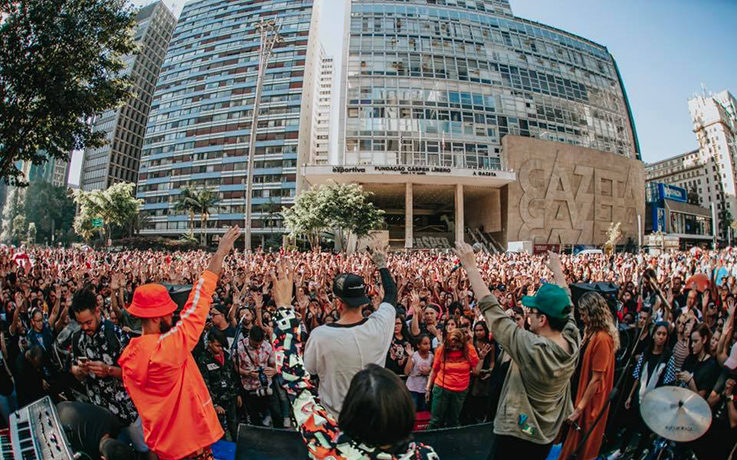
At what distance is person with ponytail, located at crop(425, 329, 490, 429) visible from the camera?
4.17 meters

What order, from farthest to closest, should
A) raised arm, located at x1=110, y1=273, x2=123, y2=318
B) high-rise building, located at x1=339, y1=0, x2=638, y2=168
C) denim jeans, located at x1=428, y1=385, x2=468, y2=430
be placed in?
1. high-rise building, located at x1=339, y1=0, x2=638, y2=168
2. raised arm, located at x1=110, y1=273, x2=123, y2=318
3. denim jeans, located at x1=428, y1=385, x2=468, y2=430

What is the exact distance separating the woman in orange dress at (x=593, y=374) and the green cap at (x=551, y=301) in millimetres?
1294

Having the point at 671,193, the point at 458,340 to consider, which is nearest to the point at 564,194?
the point at 671,193

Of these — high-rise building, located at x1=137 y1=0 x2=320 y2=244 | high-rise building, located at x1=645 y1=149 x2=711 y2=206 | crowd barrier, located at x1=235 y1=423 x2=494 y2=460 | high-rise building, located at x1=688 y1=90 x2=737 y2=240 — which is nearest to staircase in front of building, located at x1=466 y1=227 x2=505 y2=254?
high-rise building, located at x1=137 y1=0 x2=320 y2=244

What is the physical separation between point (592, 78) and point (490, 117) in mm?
23327

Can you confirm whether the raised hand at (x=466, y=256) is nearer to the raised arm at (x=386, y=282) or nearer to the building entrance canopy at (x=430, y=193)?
the raised arm at (x=386, y=282)

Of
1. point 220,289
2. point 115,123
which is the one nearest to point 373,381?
point 220,289

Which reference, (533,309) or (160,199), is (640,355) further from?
(160,199)

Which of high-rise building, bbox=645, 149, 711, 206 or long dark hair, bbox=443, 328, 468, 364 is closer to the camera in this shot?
long dark hair, bbox=443, 328, 468, 364

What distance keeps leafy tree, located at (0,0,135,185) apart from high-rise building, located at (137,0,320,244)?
1824 inches

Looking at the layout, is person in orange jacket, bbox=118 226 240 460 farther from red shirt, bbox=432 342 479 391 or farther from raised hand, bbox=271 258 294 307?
red shirt, bbox=432 342 479 391

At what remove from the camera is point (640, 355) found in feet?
15.0

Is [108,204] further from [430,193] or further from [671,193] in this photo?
[671,193]

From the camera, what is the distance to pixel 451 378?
165 inches
